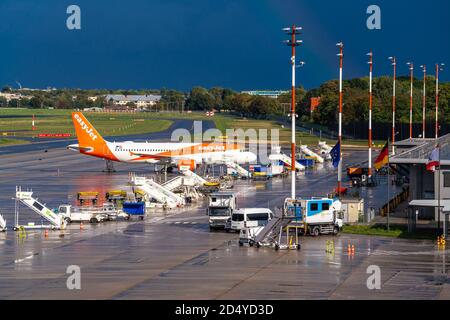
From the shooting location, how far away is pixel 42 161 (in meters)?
131

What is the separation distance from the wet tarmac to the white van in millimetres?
828

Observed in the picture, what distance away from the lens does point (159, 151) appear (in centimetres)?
11081

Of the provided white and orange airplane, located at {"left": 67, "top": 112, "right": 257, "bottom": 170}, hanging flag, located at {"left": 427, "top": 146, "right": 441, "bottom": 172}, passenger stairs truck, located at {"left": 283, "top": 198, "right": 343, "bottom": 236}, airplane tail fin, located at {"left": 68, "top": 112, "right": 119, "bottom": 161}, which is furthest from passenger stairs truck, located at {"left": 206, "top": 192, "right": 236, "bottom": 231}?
airplane tail fin, located at {"left": 68, "top": 112, "right": 119, "bottom": 161}


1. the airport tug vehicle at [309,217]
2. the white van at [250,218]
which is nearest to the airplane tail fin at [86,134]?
the white van at [250,218]

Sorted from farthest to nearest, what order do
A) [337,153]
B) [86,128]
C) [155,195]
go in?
[86,128], [155,195], [337,153]

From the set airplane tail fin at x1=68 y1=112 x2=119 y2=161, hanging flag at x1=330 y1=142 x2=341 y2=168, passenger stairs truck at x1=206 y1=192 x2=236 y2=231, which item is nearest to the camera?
passenger stairs truck at x1=206 y1=192 x2=236 y2=231

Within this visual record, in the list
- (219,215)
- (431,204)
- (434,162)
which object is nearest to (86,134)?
(219,215)

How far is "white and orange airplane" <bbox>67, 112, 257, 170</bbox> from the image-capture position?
109938 millimetres

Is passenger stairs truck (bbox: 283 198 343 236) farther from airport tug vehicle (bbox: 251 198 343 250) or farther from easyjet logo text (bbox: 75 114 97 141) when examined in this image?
easyjet logo text (bbox: 75 114 97 141)

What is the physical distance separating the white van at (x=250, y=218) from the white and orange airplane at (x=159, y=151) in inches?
1890

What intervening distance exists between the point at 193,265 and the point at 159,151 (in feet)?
214

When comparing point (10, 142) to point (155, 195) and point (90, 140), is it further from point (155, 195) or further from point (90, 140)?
A: point (155, 195)

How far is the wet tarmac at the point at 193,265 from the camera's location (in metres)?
39.0
